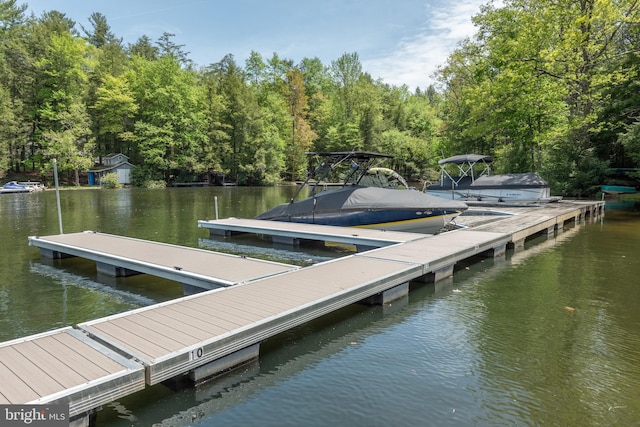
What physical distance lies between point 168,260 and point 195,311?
349 centimetres

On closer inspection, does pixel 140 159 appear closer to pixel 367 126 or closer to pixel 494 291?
pixel 367 126

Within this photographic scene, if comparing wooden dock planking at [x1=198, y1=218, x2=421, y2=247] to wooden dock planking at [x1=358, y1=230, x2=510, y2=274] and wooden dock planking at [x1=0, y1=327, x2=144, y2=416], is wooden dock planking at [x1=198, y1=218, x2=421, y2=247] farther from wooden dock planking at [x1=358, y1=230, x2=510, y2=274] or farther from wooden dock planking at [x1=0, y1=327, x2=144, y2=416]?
wooden dock planking at [x1=0, y1=327, x2=144, y2=416]

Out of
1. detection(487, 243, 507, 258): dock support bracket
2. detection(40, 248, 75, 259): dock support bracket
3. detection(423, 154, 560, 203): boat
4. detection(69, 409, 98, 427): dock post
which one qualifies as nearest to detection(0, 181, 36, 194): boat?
detection(40, 248, 75, 259): dock support bracket

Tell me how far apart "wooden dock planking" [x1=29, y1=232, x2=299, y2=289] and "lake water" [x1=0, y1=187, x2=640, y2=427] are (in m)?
0.49

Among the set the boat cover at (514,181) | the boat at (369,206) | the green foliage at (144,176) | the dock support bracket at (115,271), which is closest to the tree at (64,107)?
the green foliage at (144,176)

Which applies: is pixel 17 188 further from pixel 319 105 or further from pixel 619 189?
pixel 619 189

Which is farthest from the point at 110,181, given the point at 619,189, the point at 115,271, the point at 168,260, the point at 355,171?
the point at 619,189

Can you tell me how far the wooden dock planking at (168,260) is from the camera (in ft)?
22.8

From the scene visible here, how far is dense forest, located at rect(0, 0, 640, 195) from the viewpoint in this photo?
21.5 metres

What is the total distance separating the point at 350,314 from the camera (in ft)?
21.0

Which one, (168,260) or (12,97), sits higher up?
(12,97)

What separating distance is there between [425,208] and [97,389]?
10.2 metres

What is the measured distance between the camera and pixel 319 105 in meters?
62.8

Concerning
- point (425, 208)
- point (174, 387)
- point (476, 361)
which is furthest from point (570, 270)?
point (174, 387)
